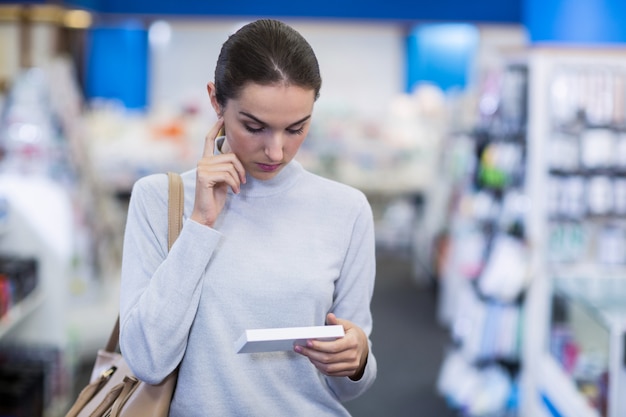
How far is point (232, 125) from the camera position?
164 cm

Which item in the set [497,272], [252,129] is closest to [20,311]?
[497,272]

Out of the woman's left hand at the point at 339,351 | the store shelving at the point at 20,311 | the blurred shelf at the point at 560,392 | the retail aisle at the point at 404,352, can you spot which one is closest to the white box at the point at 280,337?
the woman's left hand at the point at 339,351

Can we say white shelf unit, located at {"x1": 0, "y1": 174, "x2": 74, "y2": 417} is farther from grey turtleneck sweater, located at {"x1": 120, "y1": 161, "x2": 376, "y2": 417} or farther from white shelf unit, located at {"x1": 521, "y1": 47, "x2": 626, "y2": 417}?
grey turtleneck sweater, located at {"x1": 120, "y1": 161, "x2": 376, "y2": 417}

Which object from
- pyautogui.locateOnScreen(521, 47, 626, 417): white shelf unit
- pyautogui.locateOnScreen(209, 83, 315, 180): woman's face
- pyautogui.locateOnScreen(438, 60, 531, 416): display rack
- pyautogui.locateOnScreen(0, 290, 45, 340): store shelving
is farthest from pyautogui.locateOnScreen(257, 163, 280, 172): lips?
pyautogui.locateOnScreen(438, 60, 531, 416): display rack

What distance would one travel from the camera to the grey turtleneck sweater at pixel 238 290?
161 centimetres

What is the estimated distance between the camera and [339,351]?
1.63 m

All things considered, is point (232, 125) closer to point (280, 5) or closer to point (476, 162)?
point (476, 162)

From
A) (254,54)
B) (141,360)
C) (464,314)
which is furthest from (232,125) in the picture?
(464,314)

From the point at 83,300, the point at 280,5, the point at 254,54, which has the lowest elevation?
the point at 83,300

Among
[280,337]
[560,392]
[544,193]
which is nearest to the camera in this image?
[280,337]

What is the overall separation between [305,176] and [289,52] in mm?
299

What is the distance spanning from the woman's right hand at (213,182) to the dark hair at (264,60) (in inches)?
4.6

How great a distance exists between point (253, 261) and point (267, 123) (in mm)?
280

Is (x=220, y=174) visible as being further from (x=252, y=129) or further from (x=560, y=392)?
(x=560, y=392)
